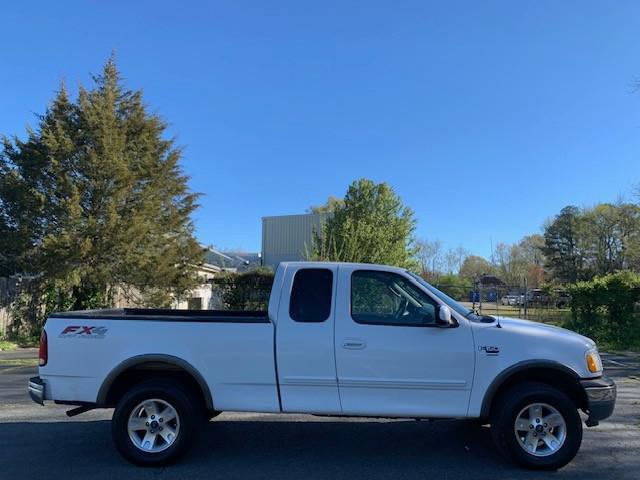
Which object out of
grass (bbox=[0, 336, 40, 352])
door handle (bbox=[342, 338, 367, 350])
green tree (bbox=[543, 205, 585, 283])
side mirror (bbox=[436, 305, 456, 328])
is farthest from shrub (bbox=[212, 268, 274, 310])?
green tree (bbox=[543, 205, 585, 283])

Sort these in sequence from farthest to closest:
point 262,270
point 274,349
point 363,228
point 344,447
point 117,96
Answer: point 262,270 < point 363,228 < point 117,96 < point 344,447 < point 274,349

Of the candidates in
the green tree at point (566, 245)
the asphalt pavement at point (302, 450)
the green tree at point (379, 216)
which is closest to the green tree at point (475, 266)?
the green tree at point (566, 245)

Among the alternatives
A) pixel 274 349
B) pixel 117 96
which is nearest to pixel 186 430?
pixel 274 349

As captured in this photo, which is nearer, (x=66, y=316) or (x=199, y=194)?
(x=66, y=316)

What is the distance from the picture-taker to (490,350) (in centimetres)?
527

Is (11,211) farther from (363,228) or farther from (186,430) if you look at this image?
(186,430)

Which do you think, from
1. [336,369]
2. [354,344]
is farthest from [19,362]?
[354,344]

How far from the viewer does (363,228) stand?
22.8 metres

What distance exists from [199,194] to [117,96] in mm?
4822

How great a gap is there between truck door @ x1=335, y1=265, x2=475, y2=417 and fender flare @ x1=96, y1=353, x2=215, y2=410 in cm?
132

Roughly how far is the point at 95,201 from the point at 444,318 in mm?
17054

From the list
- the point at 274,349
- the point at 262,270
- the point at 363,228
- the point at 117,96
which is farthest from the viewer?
the point at 262,270

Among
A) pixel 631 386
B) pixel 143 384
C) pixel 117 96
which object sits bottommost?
pixel 631 386

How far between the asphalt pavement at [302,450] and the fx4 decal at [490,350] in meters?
1.12
